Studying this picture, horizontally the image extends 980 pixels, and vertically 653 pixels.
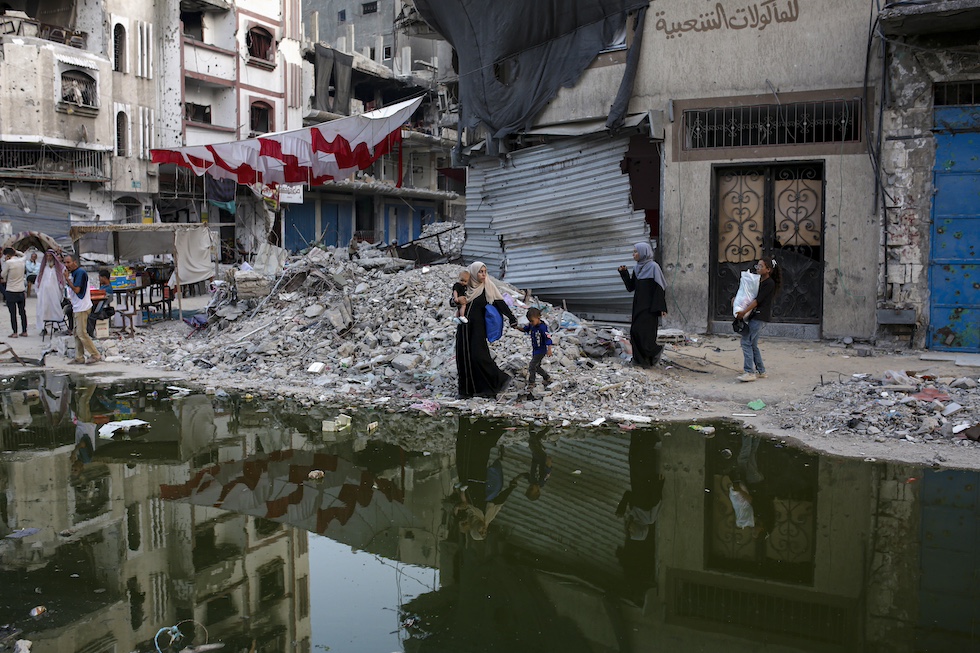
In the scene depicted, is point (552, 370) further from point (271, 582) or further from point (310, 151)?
point (310, 151)

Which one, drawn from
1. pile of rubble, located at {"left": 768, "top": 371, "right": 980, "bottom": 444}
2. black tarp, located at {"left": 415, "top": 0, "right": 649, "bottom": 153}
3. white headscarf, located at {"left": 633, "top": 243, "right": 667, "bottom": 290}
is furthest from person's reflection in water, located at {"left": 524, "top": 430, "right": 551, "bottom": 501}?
black tarp, located at {"left": 415, "top": 0, "right": 649, "bottom": 153}

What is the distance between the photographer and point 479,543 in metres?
5.43

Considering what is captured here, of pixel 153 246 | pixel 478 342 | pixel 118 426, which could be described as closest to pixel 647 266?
pixel 478 342

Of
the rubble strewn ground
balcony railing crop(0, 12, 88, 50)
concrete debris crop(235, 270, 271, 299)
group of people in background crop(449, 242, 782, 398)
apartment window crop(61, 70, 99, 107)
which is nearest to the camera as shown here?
the rubble strewn ground

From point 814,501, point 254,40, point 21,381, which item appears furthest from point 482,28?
point 254,40

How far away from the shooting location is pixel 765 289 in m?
9.66

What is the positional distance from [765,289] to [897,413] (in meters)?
2.24

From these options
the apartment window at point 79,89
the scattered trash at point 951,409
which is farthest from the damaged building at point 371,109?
the scattered trash at point 951,409

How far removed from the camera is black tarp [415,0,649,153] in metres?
13.9

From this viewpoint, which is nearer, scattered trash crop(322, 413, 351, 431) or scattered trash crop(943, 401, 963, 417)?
scattered trash crop(943, 401, 963, 417)

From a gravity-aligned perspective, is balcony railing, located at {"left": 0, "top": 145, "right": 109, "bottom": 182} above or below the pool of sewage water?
above

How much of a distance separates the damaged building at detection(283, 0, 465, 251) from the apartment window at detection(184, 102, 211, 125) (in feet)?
15.9

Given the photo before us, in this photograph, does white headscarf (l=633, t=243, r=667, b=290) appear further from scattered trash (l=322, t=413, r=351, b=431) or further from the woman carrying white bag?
scattered trash (l=322, t=413, r=351, b=431)

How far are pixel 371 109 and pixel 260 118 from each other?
7.90 metres
